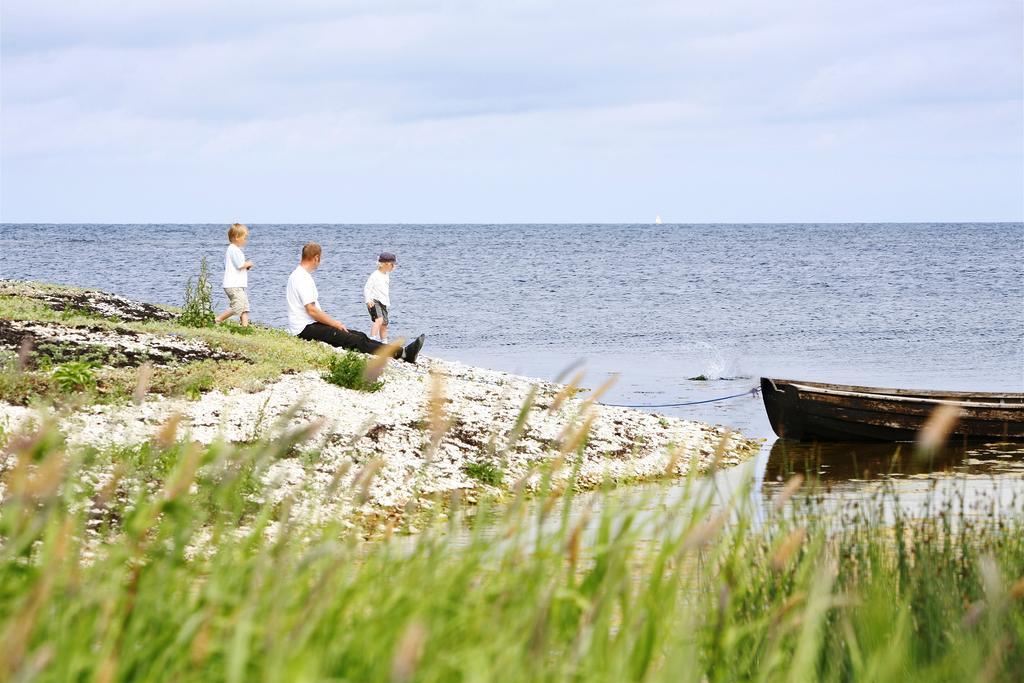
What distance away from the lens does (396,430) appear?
1339cm

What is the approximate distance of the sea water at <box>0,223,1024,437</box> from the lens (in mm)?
28859

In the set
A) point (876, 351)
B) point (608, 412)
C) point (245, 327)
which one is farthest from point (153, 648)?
point (876, 351)

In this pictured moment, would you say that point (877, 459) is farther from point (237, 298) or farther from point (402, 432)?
point (237, 298)

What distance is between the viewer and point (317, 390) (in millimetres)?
14273

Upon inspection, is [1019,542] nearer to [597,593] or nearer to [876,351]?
[597,593]

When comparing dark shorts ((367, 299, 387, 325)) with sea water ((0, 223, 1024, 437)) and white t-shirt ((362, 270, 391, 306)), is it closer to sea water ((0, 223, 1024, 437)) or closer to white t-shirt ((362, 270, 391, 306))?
white t-shirt ((362, 270, 391, 306))

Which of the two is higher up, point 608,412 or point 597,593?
point 597,593

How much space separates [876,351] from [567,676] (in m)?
32.6

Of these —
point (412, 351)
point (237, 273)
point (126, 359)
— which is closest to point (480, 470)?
point (126, 359)

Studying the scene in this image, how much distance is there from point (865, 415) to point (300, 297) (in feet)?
27.9

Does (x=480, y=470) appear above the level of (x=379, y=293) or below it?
below

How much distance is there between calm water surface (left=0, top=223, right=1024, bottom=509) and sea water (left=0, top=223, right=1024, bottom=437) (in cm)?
10

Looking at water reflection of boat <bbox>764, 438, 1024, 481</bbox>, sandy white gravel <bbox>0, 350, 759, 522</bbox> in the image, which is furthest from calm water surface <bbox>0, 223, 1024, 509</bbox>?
sandy white gravel <bbox>0, 350, 759, 522</bbox>

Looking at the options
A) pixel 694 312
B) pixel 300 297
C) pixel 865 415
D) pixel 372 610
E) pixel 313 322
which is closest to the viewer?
pixel 372 610
